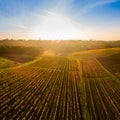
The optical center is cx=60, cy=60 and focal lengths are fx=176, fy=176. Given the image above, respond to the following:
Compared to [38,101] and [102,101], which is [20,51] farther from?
[102,101]

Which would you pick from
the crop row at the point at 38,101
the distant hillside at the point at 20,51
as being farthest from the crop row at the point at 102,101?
the distant hillside at the point at 20,51

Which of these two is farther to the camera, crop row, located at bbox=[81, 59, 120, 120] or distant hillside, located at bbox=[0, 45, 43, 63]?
distant hillside, located at bbox=[0, 45, 43, 63]

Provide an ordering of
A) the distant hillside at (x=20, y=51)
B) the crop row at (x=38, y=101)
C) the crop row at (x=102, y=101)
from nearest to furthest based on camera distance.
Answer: the crop row at (x=38, y=101) → the crop row at (x=102, y=101) → the distant hillside at (x=20, y=51)

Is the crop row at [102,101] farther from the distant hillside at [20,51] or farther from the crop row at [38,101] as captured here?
the distant hillside at [20,51]

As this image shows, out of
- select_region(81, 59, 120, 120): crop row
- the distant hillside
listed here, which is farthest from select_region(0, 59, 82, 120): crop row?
the distant hillside

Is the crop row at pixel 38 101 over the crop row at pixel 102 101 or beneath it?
over

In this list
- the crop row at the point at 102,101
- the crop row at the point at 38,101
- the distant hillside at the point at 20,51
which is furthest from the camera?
the distant hillside at the point at 20,51

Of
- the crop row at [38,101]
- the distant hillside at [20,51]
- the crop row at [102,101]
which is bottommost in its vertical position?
the distant hillside at [20,51]

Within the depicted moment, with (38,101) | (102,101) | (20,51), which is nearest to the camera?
(38,101)

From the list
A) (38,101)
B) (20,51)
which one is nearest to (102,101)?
(38,101)

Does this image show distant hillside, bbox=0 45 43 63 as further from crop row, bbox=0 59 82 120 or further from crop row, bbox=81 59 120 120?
crop row, bbox=81 59 120 120

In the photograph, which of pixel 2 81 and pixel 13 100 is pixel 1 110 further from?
pixel 2 81
